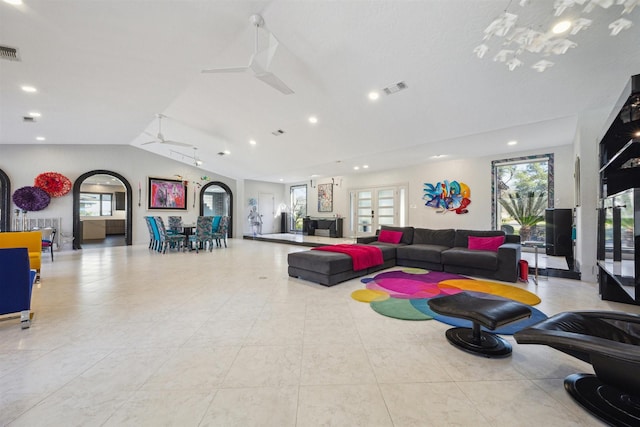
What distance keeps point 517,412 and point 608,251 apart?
2842mm

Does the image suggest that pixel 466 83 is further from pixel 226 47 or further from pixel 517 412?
pixel 517 412

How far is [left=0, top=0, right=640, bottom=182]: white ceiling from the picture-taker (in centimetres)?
279

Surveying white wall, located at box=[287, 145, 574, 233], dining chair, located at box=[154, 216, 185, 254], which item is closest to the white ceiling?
white wall, located at box=[287, 145, 574, 233]

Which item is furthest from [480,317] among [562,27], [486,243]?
[486,243]

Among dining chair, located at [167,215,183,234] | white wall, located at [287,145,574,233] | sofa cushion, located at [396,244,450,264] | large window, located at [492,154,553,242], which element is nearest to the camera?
sofa cushion, located at [396,244,450,264]

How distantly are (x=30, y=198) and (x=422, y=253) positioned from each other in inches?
417

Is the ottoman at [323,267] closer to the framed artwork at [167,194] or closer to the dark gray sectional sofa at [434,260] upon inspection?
the dark gray sectional sofa at [434,260]

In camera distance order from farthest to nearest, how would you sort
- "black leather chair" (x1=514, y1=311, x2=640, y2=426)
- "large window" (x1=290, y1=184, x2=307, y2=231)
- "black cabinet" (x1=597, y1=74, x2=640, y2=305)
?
"large window" (x1=290, y1=184, x2=307, y2=231)
"black cabinet" (x1=597, y1=74, x2=640, y2=305)
"black leather chair" (x1=514, y1=311, x2=640, y2=426)

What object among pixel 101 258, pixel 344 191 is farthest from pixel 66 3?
pixel 344 191

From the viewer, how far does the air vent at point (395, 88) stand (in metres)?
4.00

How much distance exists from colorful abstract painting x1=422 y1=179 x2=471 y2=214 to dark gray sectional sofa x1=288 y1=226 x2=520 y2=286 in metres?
2.69

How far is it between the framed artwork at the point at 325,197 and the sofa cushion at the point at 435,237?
19.0 feet

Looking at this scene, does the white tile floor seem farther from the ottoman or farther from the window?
the window

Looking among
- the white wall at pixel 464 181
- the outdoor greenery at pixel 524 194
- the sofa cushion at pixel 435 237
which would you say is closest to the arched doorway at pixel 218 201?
the white wall at pixel 464 181
